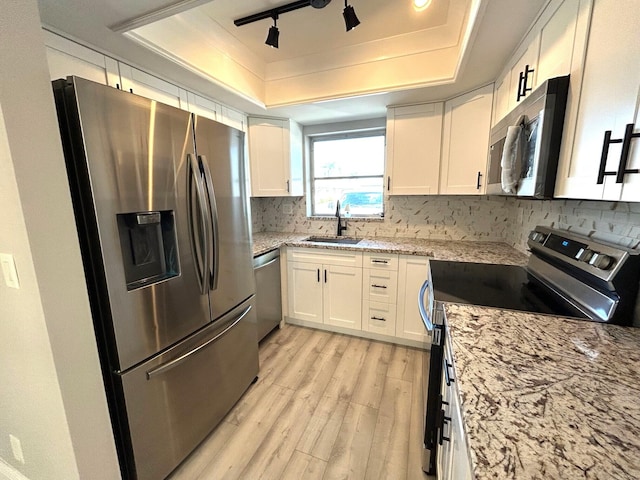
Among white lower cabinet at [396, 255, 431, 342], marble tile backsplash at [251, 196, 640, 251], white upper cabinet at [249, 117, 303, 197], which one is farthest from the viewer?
white upper cabinet at [249, 117, 303, 197]

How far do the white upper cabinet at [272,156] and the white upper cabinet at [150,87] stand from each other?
2.93 ft

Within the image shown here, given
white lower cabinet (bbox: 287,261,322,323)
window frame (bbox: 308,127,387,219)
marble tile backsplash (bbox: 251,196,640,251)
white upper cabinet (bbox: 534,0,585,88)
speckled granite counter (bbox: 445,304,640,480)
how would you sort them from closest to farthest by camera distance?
speckled granite counter (bbox: 445,304,640,480) → white upper cabinet (bbox: 534,0,585,88) → marble tile backsplash (bbox: 251,196,640,251) → white lower cabinet (bbox: 287,261,322,323) → window frame (bbox: 308,127,387,219)

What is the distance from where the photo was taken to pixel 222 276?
1652 millimetres

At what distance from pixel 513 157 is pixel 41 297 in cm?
208

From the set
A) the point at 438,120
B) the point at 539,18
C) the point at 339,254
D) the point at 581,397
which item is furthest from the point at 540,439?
the point at 438,120

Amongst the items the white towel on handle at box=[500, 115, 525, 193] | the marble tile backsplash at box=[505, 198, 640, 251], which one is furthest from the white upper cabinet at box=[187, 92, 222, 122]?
the marble tile backsplash at box=[505, 198, 640, 251]

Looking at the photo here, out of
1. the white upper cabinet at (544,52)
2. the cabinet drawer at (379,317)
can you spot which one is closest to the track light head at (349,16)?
the white upper cabinet at (544,52)

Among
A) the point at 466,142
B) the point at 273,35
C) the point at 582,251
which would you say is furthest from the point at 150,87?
the point at 582,251

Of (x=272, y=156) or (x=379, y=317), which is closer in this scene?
(x=379, y=317)

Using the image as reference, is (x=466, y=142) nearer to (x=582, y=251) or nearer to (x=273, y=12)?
(x=582, y=251)

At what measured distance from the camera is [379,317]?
8.48 ft

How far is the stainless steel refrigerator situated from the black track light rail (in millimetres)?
873

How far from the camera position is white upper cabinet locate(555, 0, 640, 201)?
72 centimetres

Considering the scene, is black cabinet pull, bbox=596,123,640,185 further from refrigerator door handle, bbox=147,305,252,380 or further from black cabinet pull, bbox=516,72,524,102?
refrigerator door handle, bbox=147,305,252,380
